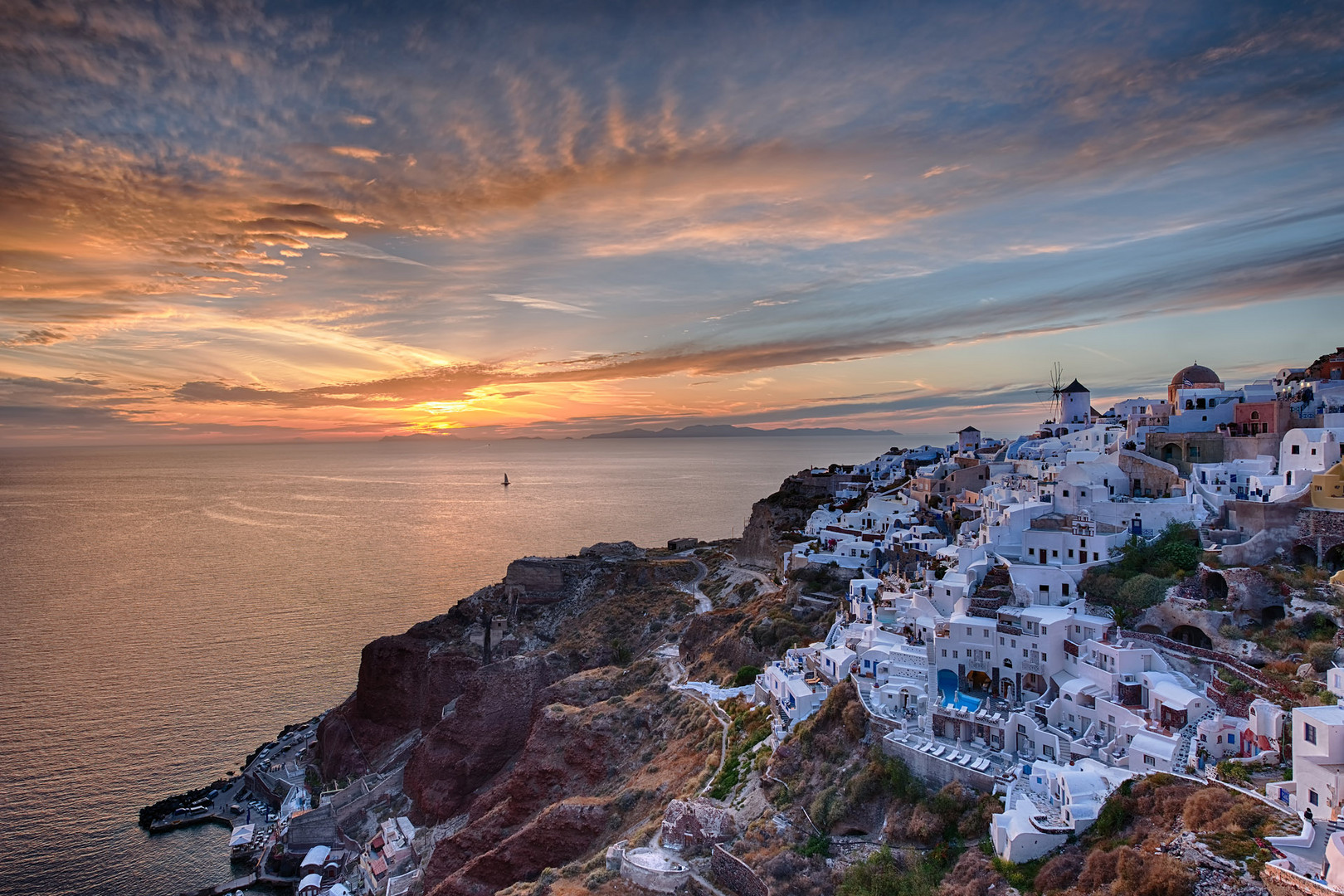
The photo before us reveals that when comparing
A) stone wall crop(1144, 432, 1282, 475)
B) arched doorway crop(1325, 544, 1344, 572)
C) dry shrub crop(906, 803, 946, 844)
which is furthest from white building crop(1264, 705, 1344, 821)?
stone wall crop(1144, 432, 1282, 475)

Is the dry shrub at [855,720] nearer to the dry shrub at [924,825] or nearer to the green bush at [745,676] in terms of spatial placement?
the dry shrub at [924,825]

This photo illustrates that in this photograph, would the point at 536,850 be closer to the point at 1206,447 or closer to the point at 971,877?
the point at 971,877

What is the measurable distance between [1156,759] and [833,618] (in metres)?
16.5

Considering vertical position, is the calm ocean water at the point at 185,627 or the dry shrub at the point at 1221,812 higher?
the dry shrub at the point at 1221,812

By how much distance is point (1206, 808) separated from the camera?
16.2 m

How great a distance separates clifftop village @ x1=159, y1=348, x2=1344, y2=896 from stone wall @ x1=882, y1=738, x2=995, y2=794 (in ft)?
0.29

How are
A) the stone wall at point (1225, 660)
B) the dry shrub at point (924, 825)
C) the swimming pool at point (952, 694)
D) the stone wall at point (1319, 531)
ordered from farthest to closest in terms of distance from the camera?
1. the stone wall at point (1319, 531)
2. the swimming pool at point (952, 694)
3. the stone wall at point (1225, 660)
4. the dry shrub at point (924, 825)

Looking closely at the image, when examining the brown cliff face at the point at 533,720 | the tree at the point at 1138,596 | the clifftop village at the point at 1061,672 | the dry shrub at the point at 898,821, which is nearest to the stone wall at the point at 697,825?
the clifftop village at the point at 1061,672

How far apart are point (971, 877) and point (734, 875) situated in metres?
6.26

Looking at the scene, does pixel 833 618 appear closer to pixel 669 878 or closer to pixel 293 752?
pixel 669 878

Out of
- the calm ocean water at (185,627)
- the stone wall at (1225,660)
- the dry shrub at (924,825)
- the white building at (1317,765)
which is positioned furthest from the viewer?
the calm ocean water at (185,627)

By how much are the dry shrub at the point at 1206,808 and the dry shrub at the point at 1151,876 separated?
4.80 ft

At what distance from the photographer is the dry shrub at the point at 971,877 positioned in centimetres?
1733

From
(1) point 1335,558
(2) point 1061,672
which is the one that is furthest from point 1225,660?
(1) point 1335,558
